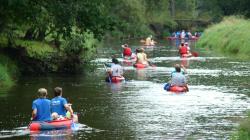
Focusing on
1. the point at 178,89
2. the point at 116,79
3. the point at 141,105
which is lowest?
the point at 141,105

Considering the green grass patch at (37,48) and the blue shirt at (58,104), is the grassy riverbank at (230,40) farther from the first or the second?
the blue shirt at (58,104)

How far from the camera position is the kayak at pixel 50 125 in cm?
1795

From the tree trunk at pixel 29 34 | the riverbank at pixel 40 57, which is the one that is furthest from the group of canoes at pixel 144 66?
the tree trunk at pixel 29 34

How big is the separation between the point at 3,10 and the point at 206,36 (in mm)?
41888

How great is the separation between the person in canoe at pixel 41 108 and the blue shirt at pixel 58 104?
26 centimetres

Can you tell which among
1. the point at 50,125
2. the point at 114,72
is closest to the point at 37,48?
the point at 114,72

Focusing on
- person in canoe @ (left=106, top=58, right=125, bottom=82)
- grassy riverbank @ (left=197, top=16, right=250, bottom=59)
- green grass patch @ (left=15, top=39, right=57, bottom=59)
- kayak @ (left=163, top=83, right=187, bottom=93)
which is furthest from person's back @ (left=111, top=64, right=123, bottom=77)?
grassy riverbank @ (left=197, top=16, right=250, bottom=59)

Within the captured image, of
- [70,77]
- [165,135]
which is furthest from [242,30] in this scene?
[165,135]

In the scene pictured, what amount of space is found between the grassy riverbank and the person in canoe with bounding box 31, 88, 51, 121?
29.9 metres

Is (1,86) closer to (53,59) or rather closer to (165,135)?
(53,59)

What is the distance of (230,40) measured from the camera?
179 ft

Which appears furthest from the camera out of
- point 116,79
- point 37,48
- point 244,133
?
point 37,48

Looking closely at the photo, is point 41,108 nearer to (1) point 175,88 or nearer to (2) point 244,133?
(2) point 244,133

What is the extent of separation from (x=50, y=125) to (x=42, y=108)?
1.78ft
